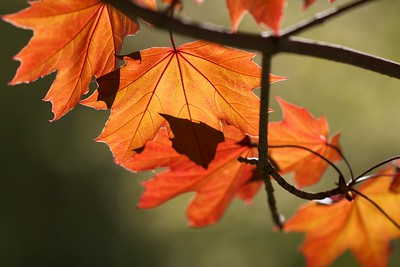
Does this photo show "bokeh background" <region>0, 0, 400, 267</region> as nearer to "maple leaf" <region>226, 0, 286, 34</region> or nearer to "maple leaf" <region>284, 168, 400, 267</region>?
"maple leaf" <region>284, 168, 400, 267</region>

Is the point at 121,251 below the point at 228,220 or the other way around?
below

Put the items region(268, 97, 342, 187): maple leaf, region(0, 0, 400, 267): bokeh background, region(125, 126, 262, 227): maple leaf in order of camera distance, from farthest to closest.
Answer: region(0, 0, 400, 267): bokeh background → region(268, 97, 342, 187): maple leaf → region(125, 126, 262, 227): maple leaf

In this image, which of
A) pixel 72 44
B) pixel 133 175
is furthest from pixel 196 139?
pixel 133 175

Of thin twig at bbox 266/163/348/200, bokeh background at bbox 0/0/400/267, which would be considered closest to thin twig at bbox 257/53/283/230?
thin twig at bbox 266/163/348/200

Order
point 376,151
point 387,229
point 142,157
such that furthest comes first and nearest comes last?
1. point 376,151
2. point 387,229
3. point 142,157

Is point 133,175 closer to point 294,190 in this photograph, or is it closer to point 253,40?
point 294,190

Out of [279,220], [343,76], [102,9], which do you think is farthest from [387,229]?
[343,76]

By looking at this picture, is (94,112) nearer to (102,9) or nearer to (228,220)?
(228,220)
